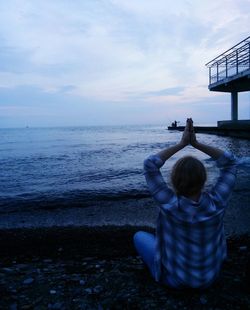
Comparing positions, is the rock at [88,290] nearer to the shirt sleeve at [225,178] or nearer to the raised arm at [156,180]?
the raised arm at [156,180]

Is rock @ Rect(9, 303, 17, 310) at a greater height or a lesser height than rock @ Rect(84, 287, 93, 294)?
greater

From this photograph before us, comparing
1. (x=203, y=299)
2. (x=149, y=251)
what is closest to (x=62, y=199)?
(x=149, y=251)

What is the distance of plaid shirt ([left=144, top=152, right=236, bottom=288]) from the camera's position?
2525mm

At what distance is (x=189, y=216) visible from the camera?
8.26ft

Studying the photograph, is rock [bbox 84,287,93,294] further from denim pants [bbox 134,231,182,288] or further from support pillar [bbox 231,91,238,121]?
support pillar [bbox 231,91,238,121]

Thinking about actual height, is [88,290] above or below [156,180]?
below

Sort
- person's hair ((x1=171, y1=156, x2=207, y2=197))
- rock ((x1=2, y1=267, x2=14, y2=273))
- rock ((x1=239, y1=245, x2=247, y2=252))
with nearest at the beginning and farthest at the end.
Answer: person's hair ((x1=171, y1=156, x2=207, y2=197))
rock ((x1=2, y1=267, x2=14, y2=273))
rock ((x1=239, y1=245, x2=247, y2=252))

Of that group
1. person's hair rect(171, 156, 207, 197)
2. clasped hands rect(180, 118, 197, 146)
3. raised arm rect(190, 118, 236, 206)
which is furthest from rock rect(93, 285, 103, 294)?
clasped hands rect(180, 118, 197, 146)

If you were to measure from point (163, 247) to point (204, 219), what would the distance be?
0.52m

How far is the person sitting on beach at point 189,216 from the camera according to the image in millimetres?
2492

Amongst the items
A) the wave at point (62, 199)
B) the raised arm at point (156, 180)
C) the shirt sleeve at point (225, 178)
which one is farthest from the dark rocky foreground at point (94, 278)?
the wave at point (62, 199)

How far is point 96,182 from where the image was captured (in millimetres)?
10609

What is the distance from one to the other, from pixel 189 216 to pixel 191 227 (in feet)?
0.37

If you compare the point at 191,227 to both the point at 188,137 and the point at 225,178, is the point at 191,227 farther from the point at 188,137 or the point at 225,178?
the point at 188,137
